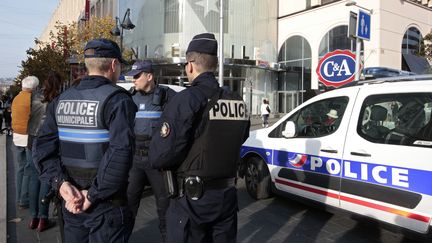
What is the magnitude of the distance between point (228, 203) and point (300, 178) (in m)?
2.87

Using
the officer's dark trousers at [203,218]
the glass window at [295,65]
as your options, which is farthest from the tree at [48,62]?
the officer's dark trousers at [203,218]

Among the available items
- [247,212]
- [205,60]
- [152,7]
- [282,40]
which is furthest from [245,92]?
[205,60]

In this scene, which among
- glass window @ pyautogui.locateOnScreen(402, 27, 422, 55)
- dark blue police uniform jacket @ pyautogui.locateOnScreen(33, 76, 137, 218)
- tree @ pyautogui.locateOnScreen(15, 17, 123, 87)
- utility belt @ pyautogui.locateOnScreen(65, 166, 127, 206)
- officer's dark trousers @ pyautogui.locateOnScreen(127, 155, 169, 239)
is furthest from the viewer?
glass window @ pyautogui.locateOnScreen(402, 27, 422, 55)

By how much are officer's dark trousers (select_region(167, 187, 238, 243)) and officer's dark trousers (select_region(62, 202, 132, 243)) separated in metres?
0.29

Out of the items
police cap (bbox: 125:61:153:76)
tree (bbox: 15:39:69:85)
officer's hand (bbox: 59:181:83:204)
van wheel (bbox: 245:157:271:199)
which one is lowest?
van wheel (bbox: 245:157:271:199)

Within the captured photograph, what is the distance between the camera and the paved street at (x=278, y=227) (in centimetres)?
454

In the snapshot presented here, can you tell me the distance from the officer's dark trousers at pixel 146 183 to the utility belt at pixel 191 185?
1283mm

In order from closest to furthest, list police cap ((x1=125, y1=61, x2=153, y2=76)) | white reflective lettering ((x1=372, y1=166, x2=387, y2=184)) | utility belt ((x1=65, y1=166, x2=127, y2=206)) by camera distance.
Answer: utility belt ((x1=65, y1=166, x2=127, y2=206))
white reflective lettering ((x1=372, y1=166, x2=387, y2=184))
police cap ((x1=125, y1=61, x2=153, y2=76))

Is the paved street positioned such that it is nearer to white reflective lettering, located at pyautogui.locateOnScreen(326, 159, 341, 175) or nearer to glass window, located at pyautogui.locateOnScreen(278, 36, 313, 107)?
white reflective lettering, located at pyautogui.locateOnScreen(326, 159, 341, 175)

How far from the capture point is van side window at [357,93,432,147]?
3.85 meters

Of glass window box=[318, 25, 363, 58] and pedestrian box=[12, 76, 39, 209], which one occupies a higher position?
glass window box=[318, 25, 363, 58]

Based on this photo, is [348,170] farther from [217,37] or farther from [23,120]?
[217,37]

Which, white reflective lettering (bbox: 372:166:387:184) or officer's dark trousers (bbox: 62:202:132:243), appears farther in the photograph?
white reflective lettering (bbox: 372:166:387:184)

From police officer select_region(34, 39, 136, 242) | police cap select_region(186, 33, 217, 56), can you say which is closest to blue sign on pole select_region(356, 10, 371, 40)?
police cap select_region(186, 33, 217, 56)
